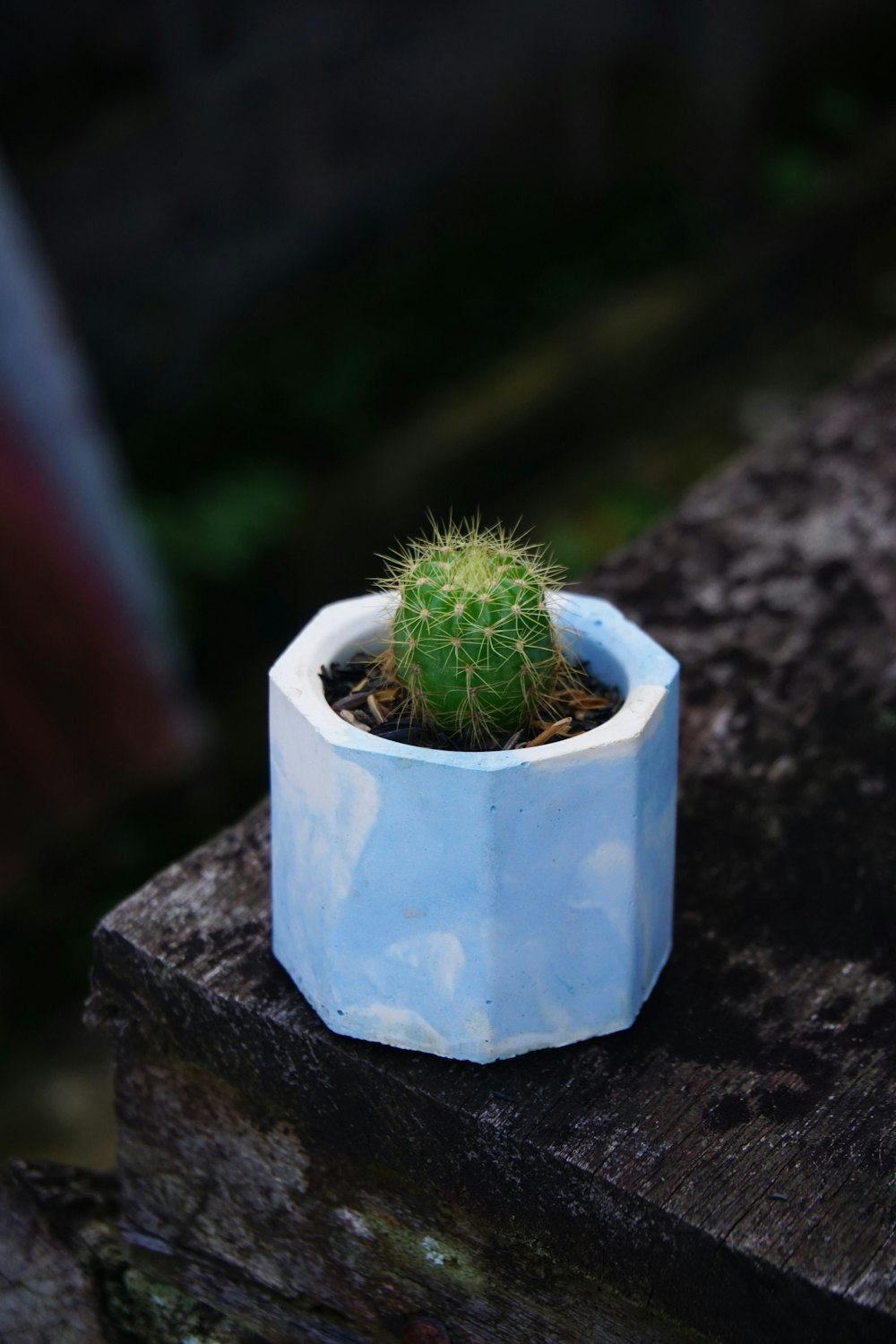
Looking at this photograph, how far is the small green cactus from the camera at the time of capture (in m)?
1.08

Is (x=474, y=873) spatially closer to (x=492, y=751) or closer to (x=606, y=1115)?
(x=492, y=751)

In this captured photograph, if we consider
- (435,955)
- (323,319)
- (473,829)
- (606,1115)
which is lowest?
(323,319)

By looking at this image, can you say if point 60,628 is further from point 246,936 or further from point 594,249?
point 594,249

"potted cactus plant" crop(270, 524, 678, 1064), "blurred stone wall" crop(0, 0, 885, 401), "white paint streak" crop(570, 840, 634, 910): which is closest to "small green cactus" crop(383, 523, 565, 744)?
"potted cactus plant" crop(270, 524, 678, 1064)

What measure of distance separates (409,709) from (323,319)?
415 centimetres

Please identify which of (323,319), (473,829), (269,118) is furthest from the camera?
(323,319)

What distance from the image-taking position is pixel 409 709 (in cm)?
116

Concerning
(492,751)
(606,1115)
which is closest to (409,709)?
(492,751)

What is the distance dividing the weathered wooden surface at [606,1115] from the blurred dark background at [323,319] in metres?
1.99

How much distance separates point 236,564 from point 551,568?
3.19 metres

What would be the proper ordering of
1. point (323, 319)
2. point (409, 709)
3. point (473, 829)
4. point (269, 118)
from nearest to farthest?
point (473, 829)
point (409, 709)
point (269, 118)
point (323, 319)

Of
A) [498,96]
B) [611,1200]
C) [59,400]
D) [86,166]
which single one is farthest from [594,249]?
[611,1200]

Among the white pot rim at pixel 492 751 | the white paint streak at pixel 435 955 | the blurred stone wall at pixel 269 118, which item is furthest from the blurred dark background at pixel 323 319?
the white paint streak at pixel 435 955

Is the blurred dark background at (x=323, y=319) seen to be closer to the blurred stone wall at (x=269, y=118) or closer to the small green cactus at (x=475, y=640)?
the blurred stone wall at (x=269, y=118)
